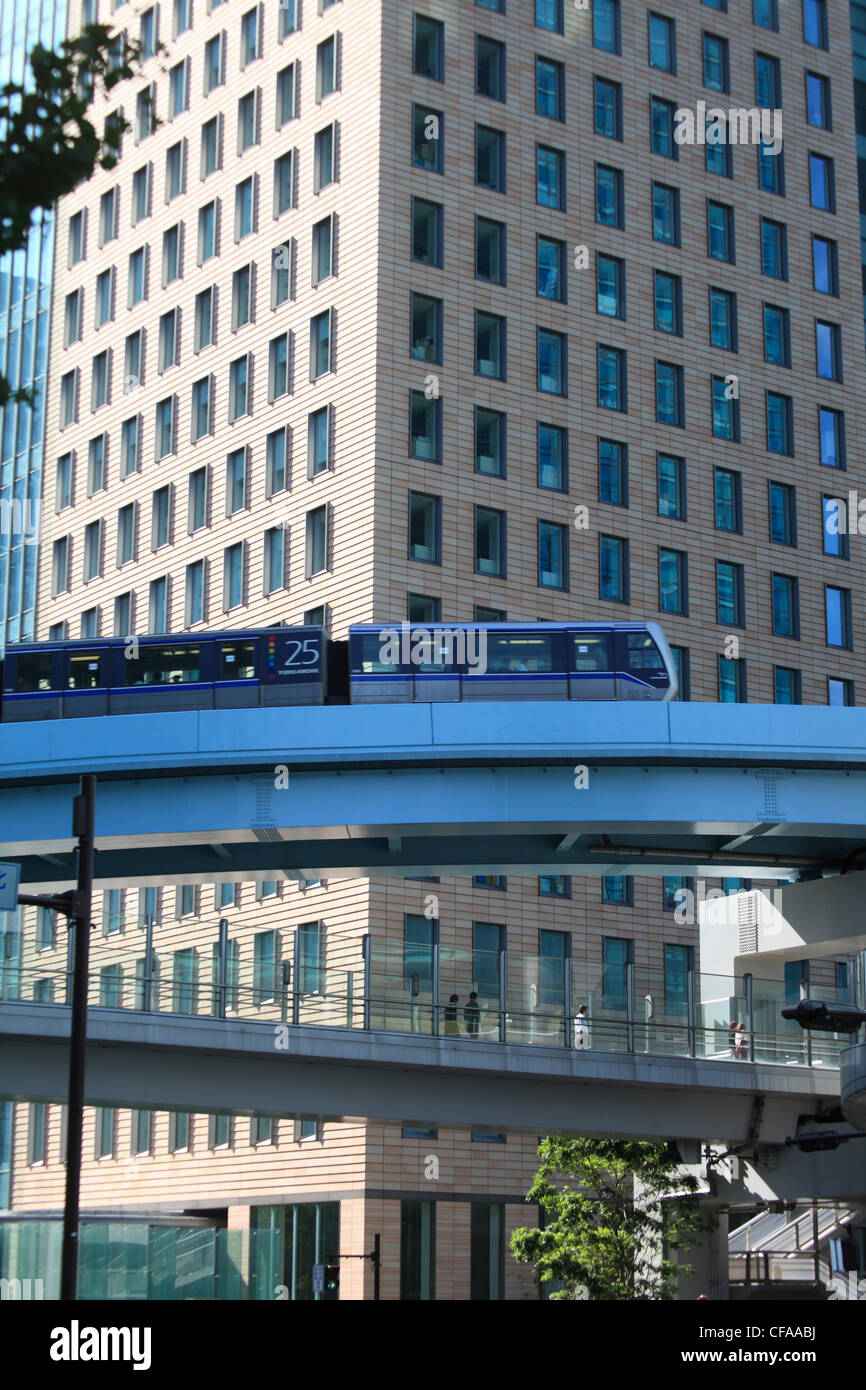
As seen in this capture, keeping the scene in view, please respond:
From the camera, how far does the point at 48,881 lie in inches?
1399

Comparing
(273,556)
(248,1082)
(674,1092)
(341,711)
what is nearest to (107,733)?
(341,711)

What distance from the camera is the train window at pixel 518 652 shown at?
37.3m

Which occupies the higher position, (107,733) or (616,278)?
(616,278)

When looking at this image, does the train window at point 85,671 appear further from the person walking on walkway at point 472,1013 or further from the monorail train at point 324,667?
the person walking on walkway at point 472,1013

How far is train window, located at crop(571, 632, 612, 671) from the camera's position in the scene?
124ft

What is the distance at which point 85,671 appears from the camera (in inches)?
1496

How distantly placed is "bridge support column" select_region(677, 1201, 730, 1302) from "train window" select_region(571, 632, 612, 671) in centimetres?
1193

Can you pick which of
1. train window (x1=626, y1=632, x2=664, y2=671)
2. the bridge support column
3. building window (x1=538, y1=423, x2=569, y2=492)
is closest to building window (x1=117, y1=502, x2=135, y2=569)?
building window (x1=538, y1=423, x2=569, y2=492)

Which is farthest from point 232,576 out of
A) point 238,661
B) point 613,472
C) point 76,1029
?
point 76,1029

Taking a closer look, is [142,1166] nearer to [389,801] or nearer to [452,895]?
[452,895]

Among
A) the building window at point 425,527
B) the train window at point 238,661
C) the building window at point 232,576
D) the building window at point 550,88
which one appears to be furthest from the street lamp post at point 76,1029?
the building window at point 550,88

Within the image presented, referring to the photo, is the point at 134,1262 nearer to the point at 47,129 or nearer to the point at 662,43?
the point at 47,129

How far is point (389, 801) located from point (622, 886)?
26.3 meters

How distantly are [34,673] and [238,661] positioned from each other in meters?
4.38
